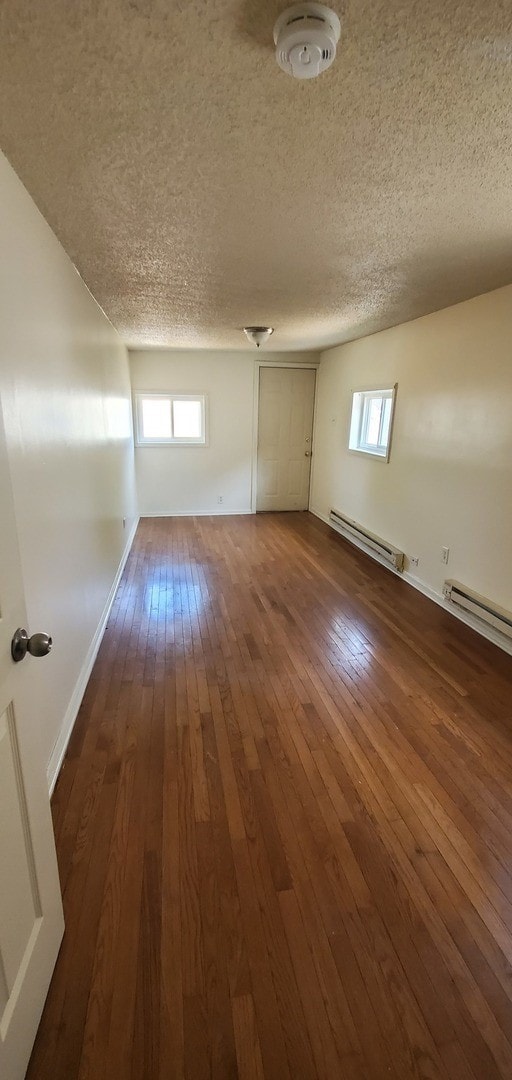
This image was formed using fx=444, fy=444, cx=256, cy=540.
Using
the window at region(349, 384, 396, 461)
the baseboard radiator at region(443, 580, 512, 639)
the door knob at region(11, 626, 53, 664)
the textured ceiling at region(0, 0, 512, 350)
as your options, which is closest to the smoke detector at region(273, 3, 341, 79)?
the textured ceiling at region(0, 0, 512, 350)

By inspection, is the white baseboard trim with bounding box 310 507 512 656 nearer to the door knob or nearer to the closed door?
the closed door

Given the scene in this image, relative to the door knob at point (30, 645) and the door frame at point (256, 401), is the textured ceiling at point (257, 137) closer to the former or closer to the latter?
the door knob at point (30, 645)

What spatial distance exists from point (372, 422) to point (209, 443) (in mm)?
2244

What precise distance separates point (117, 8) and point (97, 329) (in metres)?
2.57

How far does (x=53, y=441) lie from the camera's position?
1.92 meters

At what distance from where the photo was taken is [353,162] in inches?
55.7

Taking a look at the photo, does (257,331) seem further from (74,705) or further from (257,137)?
(74,705)

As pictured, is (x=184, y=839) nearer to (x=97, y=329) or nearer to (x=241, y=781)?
A: (x=241, y=781)

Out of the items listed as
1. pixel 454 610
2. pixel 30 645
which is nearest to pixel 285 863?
pixel 30 645

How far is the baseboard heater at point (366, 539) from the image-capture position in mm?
4172

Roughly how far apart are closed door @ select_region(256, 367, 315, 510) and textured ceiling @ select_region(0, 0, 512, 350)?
364 cm

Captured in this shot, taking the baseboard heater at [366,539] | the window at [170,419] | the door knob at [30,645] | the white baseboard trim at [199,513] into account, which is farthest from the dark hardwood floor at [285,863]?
the window at [170,419]

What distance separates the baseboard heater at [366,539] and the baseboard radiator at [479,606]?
28.0 inches

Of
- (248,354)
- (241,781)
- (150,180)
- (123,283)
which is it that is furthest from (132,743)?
(248,354)
